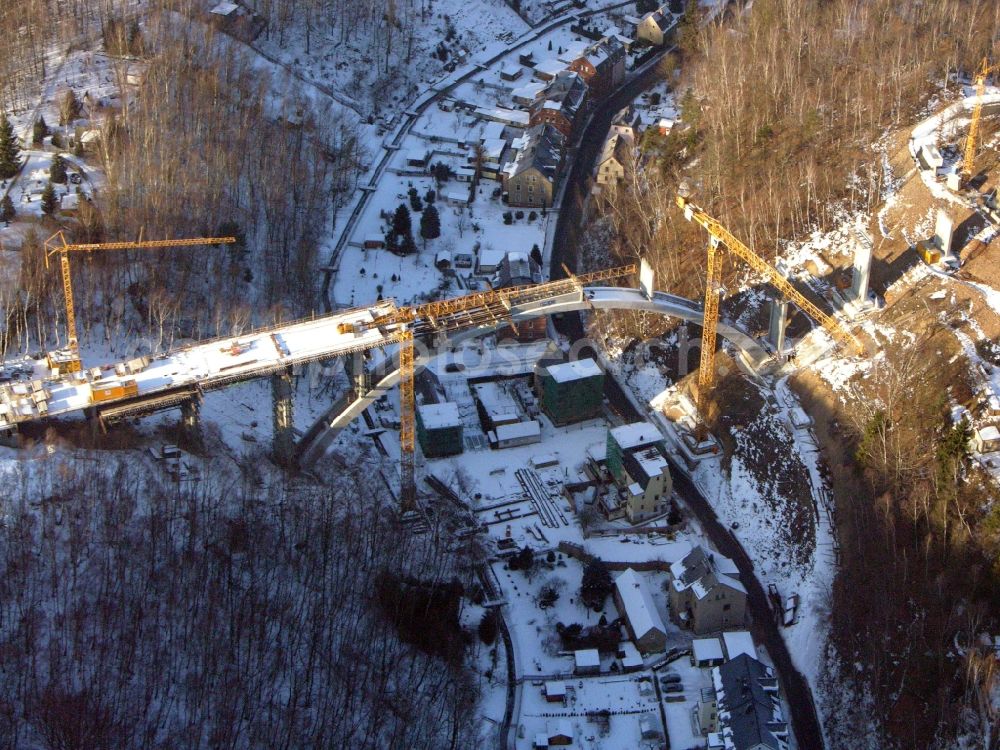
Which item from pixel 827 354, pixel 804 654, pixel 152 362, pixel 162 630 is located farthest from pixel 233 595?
pixel 827 354

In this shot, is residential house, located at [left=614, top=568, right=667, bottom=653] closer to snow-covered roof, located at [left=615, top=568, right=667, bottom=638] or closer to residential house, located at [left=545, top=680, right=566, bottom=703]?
snow-covered roof, located at [left=615, top=568, right=667, bottom=638]

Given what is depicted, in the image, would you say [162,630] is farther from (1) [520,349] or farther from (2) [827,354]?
(2) [827,354]

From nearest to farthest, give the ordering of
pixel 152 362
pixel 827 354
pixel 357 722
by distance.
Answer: pixel 357 722 < pixel 152 362 < pixel 827 354

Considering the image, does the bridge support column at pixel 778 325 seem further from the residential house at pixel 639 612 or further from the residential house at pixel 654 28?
the residential house at pixel 654 28

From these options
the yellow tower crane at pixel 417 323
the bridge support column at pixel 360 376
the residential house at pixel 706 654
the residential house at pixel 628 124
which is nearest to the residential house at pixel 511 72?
the residential house at pixel 628 124

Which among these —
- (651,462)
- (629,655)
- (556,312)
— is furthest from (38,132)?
(629,655)

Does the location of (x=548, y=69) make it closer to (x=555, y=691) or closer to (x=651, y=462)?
(x=651, y=462)
